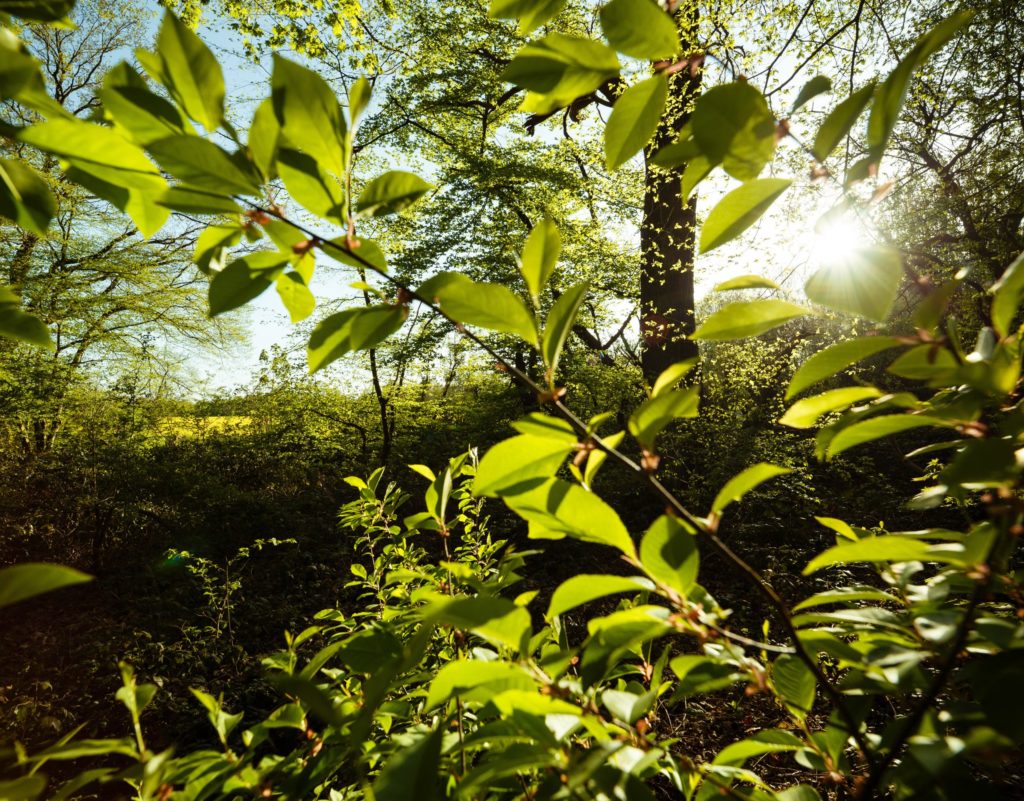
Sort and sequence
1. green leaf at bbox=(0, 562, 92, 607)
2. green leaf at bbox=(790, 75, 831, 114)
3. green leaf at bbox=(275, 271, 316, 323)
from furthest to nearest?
green leaf at bbox=(275, 271, 316, 323) → green leaf at bbox=(790, 75, 831, 114) → green leaf at bbox=(0, 562, 92, 607)

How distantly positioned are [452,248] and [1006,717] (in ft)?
26.5

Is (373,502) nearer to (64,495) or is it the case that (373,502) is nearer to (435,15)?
(64,495)

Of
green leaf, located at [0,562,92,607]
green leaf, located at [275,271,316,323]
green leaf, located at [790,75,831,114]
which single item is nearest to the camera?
green leaf, located at [0,562,92,607]

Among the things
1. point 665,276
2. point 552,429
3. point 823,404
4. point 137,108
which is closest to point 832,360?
point 823,404

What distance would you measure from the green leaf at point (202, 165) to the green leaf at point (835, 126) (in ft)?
1.42

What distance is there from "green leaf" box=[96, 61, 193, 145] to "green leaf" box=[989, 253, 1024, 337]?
63 cm

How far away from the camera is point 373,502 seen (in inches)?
52.3

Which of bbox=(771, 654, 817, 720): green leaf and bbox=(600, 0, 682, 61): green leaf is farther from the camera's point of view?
bbox=(771, 654, 817, 720): green leaf

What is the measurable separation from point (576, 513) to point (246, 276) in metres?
0.35

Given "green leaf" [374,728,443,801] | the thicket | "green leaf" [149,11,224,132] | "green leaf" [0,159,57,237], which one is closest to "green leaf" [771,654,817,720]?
the thicket

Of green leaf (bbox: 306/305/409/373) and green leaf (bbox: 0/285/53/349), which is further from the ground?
green leaf (bbox: 0/285/53/349)

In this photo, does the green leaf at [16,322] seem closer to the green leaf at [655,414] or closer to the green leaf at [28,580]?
the green leaf at [28,580]

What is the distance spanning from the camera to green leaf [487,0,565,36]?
475 mm

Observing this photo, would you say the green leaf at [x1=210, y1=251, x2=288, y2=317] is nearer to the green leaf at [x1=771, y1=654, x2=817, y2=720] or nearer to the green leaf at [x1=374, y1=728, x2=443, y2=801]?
the green leaf at [x1=374, y1=728, x2=443, y2=801]
